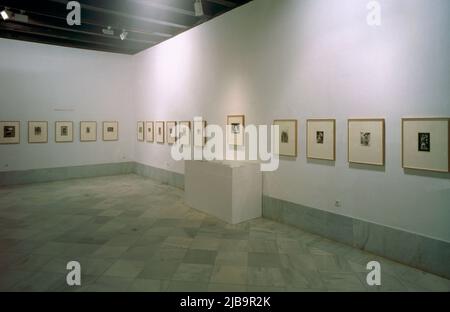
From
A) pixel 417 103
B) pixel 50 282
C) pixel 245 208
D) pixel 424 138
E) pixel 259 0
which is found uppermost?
pixel 259 0

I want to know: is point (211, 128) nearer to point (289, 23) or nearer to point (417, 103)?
point (289, 23)

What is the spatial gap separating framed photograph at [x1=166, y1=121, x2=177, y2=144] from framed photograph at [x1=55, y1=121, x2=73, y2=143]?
422 cm

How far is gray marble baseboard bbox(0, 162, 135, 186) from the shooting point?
37.5ft

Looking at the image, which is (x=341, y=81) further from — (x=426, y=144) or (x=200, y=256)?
(x=200, y=256)

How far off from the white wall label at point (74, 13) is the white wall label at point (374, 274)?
9023mm

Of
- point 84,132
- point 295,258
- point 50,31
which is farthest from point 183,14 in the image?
point 295,258

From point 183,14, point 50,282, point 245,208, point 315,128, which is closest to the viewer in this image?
point 50,282

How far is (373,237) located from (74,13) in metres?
9.46

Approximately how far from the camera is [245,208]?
7.25 meters

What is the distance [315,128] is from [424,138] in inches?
78.5

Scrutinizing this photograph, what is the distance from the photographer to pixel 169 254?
214 inches

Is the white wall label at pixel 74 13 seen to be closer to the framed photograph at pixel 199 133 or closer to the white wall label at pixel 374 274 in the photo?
the framed photograph at pixel 199 133

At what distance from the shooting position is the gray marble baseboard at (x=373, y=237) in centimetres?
470

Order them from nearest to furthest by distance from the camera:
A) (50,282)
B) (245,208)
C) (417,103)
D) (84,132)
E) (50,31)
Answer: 1. (50,282)
2. (417,103)
3. (245,208)
4. (50,31)
5. (84,132)
